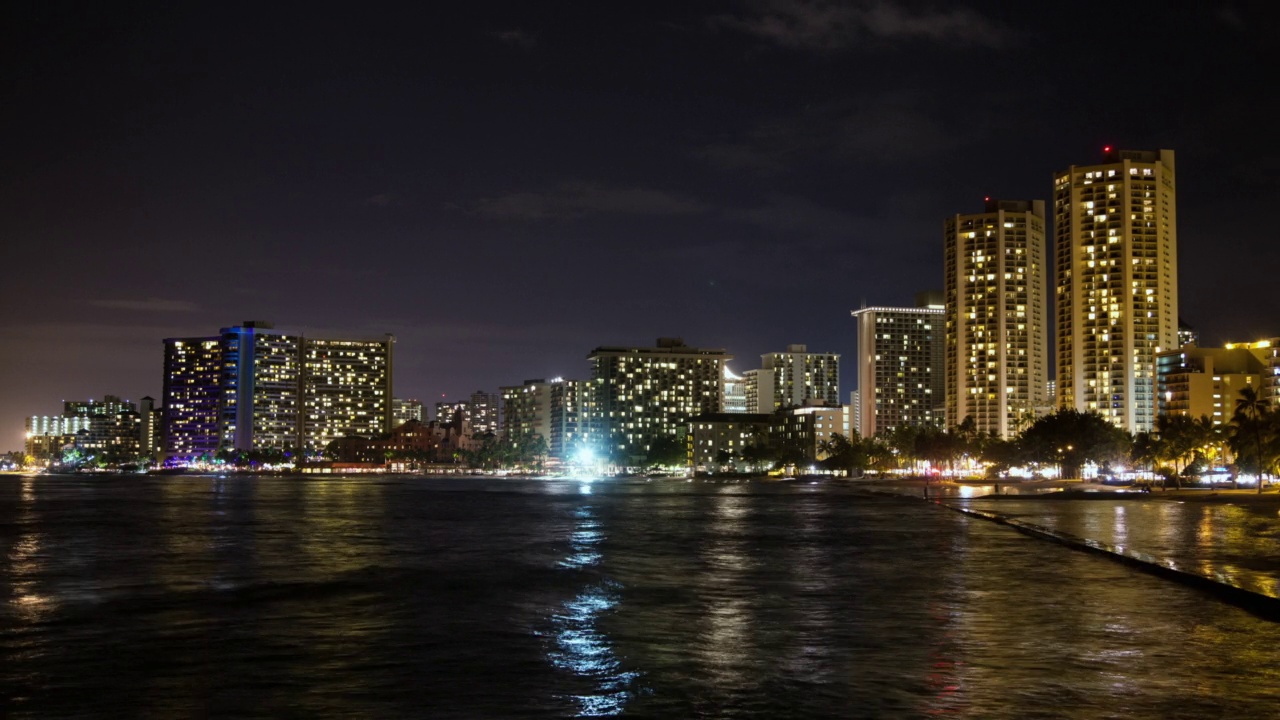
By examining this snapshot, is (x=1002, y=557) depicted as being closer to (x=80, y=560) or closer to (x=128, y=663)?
(x=128, y=663)

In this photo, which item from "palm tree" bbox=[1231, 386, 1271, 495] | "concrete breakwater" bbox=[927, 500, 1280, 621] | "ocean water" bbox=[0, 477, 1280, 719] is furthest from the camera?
"palm tree" bbox=[1231, 386, 1271, 495]

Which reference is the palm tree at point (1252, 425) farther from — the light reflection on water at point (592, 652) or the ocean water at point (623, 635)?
the light reflection on water at point (592, 652)

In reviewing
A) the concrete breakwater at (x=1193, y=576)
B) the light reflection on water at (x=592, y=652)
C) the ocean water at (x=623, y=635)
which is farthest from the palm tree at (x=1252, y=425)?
the light reflection on water at (x=592, y=652)

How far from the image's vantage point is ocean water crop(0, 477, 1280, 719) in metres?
15.4

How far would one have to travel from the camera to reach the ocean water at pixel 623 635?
15.4 m

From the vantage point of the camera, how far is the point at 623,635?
22000 millimetres

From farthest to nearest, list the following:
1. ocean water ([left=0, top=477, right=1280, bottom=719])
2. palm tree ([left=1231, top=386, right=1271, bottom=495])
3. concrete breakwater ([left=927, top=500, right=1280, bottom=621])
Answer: palm tree ([left=1231, top=386, right=1271, bottom=495]) → concrete breakwater ([left=927, top=500, right=1280, bottom=621]) → ocean water ([left=0, top=477, right=1280, bottom=719])

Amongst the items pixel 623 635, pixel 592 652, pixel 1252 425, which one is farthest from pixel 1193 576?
pixel 1252 425

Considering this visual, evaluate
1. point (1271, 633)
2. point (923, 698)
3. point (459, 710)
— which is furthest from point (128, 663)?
point (1271, 633)

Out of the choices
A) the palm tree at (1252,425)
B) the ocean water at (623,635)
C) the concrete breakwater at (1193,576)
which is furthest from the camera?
the palm tree at (1252,425)

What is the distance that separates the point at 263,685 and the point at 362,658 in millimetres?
2729

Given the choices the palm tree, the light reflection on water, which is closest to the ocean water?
the light reflection on water

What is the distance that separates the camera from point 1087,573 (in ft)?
106

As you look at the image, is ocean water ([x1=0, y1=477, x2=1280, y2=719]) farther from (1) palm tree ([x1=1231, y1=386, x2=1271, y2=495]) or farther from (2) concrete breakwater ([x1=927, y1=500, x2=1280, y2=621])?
(1) palm tree ([x1=1231, y1=386, x2=1271, y2=495])
